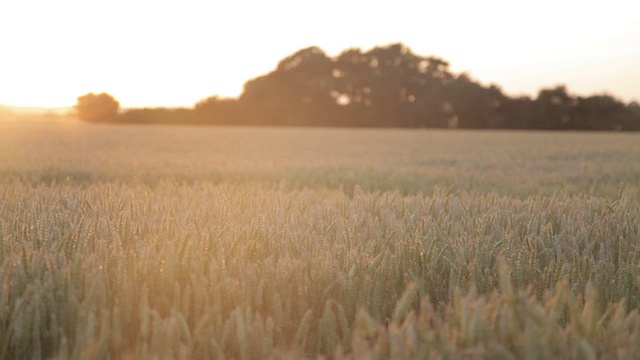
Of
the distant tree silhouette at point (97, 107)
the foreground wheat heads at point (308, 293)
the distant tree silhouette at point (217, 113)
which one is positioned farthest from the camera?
the distant tree silhouette at point (217, 113)

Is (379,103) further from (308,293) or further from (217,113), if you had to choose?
(308,293)

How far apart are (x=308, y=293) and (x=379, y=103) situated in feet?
129

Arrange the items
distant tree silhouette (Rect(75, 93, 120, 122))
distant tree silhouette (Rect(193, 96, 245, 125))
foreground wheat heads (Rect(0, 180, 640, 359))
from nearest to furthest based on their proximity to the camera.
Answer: foreground wheat heads (Rect(0, 180, 640, 359)) < distant tree silhouette (Rect(75, 93, 120, 122)) < distant tree silhouette (Rect(193, 96, 245, 125))

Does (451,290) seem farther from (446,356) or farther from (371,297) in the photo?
(446,356)

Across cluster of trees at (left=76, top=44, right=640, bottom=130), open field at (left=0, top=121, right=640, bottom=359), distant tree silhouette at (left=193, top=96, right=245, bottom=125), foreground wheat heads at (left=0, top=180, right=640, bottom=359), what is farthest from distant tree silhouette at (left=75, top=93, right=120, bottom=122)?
foreground wheat heads at (left=0, top=180, right=640, bottom=359)

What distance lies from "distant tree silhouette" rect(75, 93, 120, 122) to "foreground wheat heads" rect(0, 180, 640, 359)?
114 feet

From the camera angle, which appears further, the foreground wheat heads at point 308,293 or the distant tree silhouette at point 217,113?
the distant tree silhouette at point 217,113

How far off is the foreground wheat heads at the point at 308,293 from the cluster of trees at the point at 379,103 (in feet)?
114

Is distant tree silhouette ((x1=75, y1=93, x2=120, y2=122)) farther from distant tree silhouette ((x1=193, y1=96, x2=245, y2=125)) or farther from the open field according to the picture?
the open field

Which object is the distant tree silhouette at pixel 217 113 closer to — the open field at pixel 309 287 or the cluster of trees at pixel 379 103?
the cluster of trees at pixel 379 103

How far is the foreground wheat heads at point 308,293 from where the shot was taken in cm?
110

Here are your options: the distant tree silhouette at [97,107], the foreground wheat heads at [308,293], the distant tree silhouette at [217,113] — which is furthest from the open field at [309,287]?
the distant tree silhouette at [217,113]

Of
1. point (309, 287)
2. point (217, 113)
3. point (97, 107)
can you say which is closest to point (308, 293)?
point (309, 287)

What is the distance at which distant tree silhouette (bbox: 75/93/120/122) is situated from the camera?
34.5 metres
